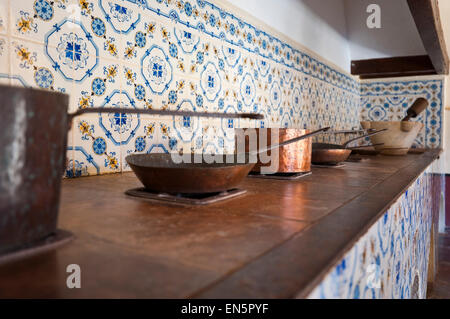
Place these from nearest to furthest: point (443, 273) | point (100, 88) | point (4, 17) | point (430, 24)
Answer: point (4, 17) → point (100, 88) → point (430, 24) → point (443, 273)

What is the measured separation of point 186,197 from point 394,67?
2.85 meters

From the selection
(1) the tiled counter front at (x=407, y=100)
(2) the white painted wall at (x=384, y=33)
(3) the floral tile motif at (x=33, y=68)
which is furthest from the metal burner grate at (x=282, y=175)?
(1) the tiled counter front at (x=407, y=100)

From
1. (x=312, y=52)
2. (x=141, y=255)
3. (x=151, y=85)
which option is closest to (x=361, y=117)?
(x=312, y=52)

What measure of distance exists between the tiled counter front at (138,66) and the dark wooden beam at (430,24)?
652 mm

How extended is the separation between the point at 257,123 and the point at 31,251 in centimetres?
141

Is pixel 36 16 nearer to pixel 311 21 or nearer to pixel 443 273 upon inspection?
pixel 311 21

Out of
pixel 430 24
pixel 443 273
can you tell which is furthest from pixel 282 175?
pixel 443 273

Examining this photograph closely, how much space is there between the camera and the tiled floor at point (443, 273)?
236 centimetres

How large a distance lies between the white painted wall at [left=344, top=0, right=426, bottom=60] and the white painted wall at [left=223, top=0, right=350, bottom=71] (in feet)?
0.24

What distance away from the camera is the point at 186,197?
732 mm

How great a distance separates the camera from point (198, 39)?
1355 mm

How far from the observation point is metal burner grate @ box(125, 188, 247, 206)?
2.25 feet

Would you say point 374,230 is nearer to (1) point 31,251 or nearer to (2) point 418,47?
(1) point 31,251

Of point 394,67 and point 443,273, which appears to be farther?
point 394,67
